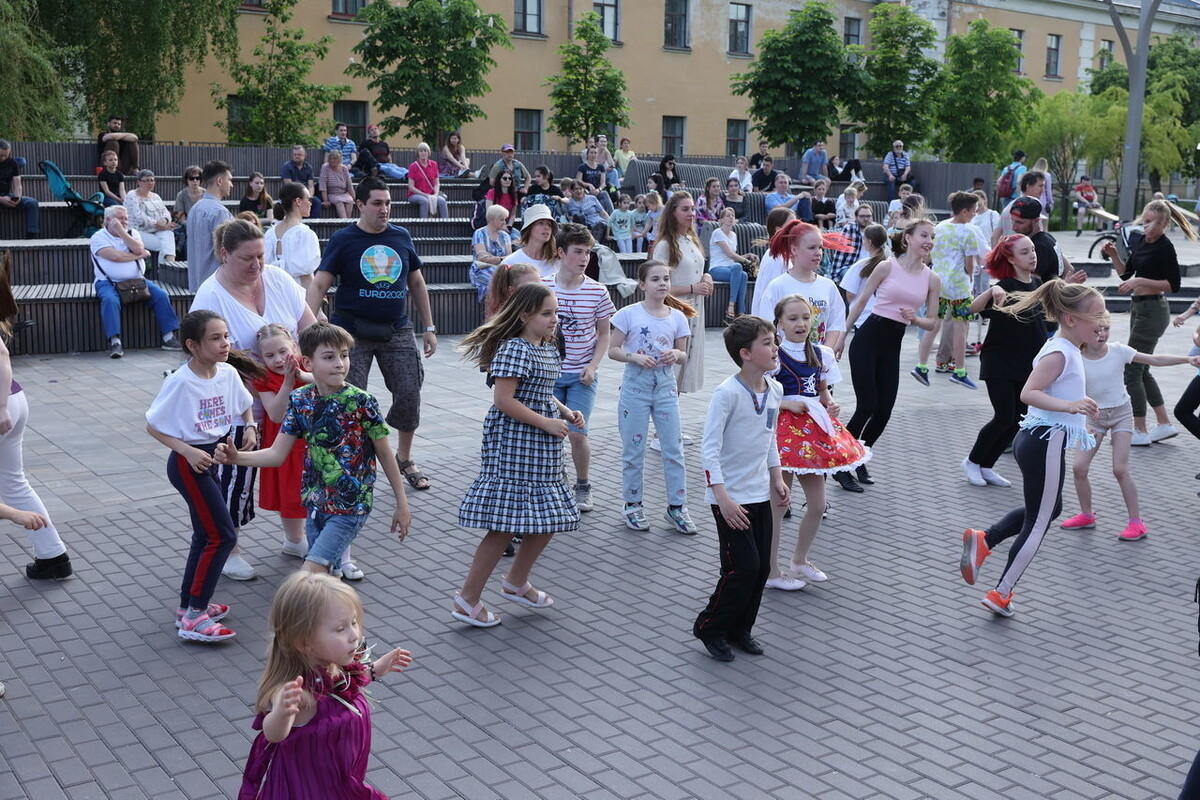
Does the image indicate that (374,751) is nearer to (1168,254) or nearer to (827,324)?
(827,324)

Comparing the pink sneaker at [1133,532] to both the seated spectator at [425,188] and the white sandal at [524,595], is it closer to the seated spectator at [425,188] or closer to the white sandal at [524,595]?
the white sandal at [524,595]

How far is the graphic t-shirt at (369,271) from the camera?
7.82m

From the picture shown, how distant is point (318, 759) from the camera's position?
339 cm

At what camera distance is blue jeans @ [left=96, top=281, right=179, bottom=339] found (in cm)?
1379

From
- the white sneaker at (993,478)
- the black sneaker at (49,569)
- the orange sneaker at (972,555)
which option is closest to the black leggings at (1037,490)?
the orange sneaker at (972,555)

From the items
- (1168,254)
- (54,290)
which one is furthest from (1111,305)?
(54,290)

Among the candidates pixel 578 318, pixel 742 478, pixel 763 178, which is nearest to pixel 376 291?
→ pixel 578 318

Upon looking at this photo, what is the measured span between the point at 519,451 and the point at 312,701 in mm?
2621

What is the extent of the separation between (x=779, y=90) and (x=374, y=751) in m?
29.6

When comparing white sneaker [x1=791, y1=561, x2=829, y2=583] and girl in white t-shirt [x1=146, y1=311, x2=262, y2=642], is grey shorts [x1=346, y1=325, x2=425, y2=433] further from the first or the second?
white sneaker [x1=791, y1=561, x2=829, y2=583]

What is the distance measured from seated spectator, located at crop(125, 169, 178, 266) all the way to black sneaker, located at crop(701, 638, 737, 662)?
1202cm

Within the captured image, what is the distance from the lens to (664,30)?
4106 centimetres

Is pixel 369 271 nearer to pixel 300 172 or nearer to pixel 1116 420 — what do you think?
pixel 1116 420

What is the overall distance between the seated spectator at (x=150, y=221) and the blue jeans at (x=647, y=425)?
10.0 m
